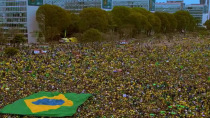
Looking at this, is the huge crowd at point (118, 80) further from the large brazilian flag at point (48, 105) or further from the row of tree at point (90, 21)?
the row of tree at point (90, 21)

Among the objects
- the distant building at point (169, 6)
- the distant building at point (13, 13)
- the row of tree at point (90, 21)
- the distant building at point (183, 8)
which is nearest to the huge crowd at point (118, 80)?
the row of tree at point (90, 21)

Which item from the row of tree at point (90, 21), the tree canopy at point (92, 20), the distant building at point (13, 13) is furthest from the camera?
the distant building at point (13, 13)

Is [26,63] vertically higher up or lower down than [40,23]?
lower down

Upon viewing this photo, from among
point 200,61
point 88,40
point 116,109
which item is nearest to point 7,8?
point 88,40

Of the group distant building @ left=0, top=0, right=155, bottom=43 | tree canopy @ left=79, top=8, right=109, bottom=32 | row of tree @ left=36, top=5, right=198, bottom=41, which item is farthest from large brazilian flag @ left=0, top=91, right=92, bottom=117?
distant building @ left=0, top=0, right=155, bottom=43

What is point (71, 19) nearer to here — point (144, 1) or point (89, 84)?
point (89, 84)
